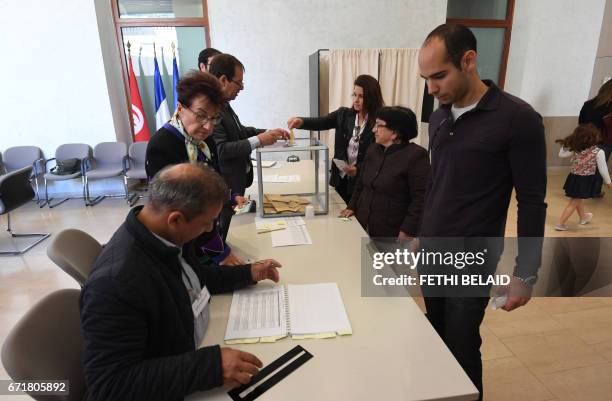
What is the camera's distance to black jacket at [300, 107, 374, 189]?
2.51 m

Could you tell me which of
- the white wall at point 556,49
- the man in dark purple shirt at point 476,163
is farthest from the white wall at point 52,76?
the white wall at point 556,49

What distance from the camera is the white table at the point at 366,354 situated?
935mm

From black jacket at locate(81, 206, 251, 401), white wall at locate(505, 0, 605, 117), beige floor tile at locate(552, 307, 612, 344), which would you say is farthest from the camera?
white wall at locate(505, 0, 605, 117)

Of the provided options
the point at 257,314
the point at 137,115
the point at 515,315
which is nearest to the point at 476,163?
the point at 257,314

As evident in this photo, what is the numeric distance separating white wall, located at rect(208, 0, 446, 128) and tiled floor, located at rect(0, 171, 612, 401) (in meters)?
3.31

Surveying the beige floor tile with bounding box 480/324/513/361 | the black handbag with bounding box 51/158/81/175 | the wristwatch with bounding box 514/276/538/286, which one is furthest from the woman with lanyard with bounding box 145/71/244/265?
the black handbag with bounding box 51/158/81/175

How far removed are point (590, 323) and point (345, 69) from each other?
147 inches

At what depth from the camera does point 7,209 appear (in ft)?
11.3

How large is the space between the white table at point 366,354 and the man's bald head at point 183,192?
1.43ft

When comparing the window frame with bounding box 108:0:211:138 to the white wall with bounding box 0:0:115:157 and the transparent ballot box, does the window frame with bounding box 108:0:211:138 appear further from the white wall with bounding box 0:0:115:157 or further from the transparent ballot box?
the transparent ballot box

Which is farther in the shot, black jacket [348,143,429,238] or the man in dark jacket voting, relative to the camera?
black jacket [348,143,429,238]

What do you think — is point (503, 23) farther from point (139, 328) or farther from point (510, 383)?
point (139, 328)

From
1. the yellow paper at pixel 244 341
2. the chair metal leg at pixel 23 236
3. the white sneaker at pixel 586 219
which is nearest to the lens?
the yellow paper at pixel 244 341

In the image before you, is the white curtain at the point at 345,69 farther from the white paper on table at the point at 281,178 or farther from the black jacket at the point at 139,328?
the black jacket at the point at 139,328
